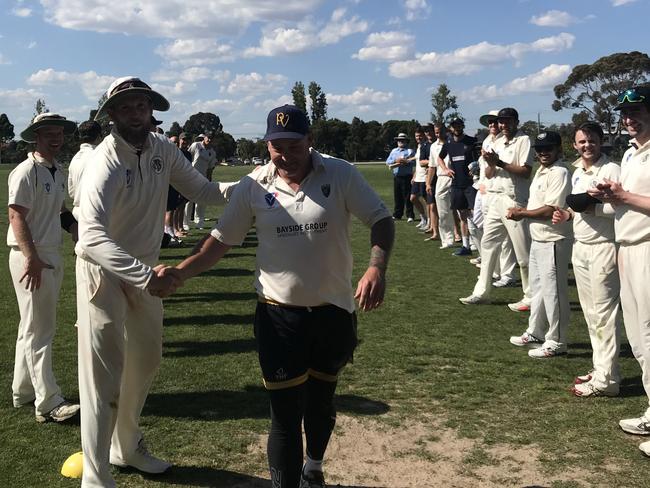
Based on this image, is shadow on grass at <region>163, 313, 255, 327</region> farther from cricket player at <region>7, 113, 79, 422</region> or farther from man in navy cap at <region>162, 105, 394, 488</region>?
man in navy cap at <region>162, 105, 394, 488</region>

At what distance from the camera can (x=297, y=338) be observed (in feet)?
11.7

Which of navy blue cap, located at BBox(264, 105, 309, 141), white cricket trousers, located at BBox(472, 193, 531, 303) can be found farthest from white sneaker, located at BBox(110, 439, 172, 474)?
white cricket trousers, located at BBox(472, 193, 531, 303)

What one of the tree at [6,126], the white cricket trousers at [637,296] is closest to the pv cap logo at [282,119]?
the white cricket trousers at [637,296]

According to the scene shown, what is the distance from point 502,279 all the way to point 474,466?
19.7 ft

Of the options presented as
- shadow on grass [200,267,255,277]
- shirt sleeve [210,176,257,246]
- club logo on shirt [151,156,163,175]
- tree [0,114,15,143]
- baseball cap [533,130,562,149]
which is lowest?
shadow on grass [200,267,255,277]

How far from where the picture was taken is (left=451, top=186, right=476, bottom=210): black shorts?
41.3 feet

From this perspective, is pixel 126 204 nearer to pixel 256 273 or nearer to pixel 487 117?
pixel 256 273

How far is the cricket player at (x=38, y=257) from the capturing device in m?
4.88

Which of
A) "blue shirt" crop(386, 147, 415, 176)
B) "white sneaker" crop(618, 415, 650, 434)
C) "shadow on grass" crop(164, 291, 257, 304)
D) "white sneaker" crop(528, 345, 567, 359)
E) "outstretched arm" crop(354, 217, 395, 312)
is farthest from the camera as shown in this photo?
"blue shirt" crop(386, 147, 415, 176)

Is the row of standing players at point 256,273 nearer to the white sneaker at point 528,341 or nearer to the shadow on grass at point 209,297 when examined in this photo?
the white sneaker at point 528,341

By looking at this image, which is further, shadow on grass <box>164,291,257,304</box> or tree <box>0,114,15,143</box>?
tree <box>0,114,15,143</box>

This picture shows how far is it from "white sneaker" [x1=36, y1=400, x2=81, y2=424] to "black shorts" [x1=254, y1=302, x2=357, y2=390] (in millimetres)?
2156

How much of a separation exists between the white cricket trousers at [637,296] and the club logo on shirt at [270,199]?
8.77 ft

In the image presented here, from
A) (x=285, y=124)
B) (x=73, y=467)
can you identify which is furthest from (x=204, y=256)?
(x=73, y=467)
